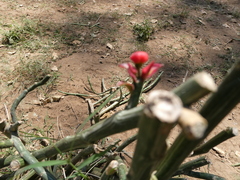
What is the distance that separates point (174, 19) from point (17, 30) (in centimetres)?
174

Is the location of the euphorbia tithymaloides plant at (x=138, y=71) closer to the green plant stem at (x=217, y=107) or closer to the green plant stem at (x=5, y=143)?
the green plant stem at (x=217, y=107)

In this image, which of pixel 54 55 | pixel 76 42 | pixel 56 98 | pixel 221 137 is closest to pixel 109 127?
pixel 221 137

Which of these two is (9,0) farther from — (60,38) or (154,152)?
(154,152)

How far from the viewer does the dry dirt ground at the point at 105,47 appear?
1599 millimetres

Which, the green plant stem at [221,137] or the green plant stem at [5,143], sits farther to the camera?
the green plant stem at [5,143]

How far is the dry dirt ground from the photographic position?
1599 mm

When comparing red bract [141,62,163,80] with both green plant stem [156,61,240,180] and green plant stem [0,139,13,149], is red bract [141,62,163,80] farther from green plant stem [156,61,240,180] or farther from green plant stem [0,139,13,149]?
green plant stem [0,139,13,149]

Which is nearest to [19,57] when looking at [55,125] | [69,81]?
[69,81]

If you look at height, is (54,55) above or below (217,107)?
below

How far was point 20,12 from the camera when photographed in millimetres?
2518

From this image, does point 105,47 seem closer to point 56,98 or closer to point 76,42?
point 76,42

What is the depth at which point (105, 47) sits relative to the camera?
2.19 m

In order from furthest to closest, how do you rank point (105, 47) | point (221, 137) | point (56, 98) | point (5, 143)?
1. point (105, 47)
2. point (56, 98)
3. point (5, 143)
4. point (221, 137)

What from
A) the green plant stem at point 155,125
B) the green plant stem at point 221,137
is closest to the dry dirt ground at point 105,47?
the green plant stem at point 221,137
